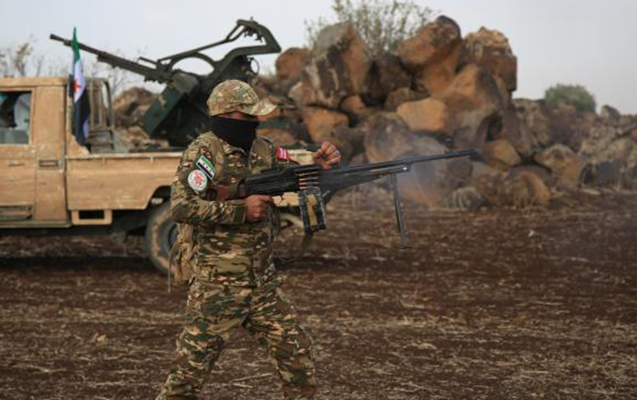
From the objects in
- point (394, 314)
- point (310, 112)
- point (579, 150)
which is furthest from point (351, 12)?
point (394, 314)

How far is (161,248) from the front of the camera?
29.4ft

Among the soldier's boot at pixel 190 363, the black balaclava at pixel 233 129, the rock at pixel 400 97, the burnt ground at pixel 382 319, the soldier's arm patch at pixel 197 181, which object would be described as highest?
the rock at pixel 400 97

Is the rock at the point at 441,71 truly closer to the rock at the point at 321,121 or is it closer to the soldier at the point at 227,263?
the rock at the point at 321,121

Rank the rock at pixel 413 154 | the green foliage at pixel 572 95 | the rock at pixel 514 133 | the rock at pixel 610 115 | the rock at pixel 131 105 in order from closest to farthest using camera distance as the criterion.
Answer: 1. the rock at pixel 413 154
2. the rock at pixel 514 133
3. the rock at pixel 131 105
4. the rock at pixel 610 115
5. the green foliage at pixel 572 95

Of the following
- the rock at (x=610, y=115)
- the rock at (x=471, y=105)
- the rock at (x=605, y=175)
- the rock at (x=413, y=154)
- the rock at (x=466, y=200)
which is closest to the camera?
the rock at (x=466, y=200)

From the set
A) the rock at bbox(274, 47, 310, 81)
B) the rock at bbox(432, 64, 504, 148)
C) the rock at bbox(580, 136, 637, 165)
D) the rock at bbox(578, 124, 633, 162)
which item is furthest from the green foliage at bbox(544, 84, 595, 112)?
the rock at bbox(432, 64, 504, 148)

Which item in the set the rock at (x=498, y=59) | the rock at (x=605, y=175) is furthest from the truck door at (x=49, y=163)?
the rock at (x=605, y=175)

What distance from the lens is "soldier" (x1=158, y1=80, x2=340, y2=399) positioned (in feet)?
12.5

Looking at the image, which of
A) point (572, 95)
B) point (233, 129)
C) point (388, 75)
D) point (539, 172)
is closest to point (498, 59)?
point (388, 75)

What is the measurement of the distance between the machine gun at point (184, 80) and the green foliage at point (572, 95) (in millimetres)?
31793

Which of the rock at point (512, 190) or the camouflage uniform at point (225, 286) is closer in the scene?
the camouflage uniform at point (225, 286)

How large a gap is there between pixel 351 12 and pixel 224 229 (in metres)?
24.1

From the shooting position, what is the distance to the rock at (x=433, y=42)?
60.1 feet

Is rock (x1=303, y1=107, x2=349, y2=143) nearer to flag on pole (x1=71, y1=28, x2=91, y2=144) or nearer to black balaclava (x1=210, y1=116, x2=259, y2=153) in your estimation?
flag on pole (x1=71, y1=28, x2=91, y2=144)
